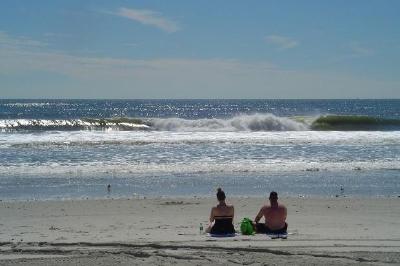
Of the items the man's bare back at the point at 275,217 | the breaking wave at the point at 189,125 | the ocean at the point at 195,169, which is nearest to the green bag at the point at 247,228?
the man's bare back at the point at 275,217

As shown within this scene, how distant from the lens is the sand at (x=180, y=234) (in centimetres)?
688

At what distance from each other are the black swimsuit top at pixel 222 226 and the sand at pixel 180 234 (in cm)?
25

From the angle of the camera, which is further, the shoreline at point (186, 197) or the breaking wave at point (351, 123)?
the breaking wave at point (351, 123)

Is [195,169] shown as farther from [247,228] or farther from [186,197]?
[247,228]

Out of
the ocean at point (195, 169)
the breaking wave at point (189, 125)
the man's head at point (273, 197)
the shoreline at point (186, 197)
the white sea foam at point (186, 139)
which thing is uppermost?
the breaking wave at point (189, 125)

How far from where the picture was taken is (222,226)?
856 cm

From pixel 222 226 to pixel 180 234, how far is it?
0.66 m

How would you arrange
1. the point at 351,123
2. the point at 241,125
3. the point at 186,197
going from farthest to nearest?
the point at 351,123
the point at 241,125
the point at 186,197

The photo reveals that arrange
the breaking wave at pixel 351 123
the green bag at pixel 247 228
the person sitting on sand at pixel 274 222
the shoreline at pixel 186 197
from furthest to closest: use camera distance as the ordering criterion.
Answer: the breaking wave at pixel 351 123, the shoreline at pixel 186 197, the person sitting on sand at pixel 274 222, the green bag at pixel 247 228

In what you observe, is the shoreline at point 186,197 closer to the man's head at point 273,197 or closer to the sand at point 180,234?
the sand at point 180,234

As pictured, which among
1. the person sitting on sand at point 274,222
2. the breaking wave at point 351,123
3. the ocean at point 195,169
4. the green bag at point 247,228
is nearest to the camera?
the green bag at point 247,228

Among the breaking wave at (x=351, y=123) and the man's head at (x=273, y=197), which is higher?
the breaking wave at (x=351, y=123)

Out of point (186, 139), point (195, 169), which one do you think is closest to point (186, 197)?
point (195, 169)

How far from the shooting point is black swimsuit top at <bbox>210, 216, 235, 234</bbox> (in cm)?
852
